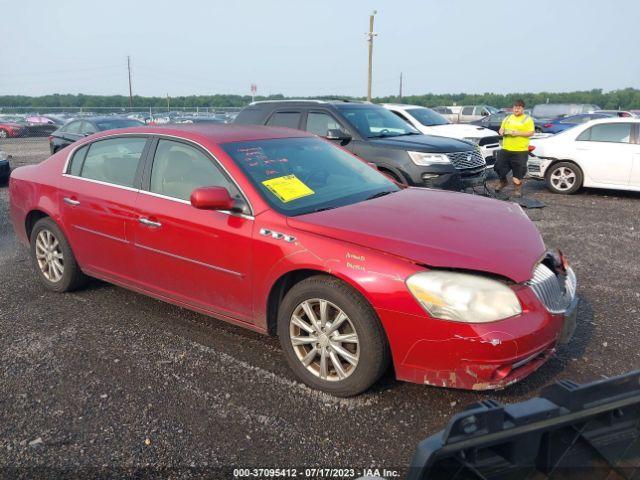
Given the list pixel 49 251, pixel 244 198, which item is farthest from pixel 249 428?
pixel 49 251

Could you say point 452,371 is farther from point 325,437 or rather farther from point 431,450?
point 431,450

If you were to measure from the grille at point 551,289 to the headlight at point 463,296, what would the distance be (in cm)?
24

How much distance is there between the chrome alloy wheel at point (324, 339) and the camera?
3148 millimetres

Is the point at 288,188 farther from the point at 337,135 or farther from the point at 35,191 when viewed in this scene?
the point at 337,135

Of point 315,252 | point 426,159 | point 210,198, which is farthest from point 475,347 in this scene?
point 426,159

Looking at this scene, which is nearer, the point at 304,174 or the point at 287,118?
the point at 304,174

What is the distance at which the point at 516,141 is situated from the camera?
9617mm

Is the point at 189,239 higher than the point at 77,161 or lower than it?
lower

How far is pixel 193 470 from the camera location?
8.63 ft

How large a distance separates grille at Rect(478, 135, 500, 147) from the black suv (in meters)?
3.30

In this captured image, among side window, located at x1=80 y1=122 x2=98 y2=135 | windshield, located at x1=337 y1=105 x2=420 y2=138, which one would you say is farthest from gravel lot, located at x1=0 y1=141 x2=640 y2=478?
side window, located at x1=80 y1=122 x2=98 y2=135

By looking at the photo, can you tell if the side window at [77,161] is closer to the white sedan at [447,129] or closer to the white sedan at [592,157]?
the white sedan at [447,129]

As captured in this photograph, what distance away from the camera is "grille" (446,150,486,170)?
8078 mm

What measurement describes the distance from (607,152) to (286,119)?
5.89 meters
